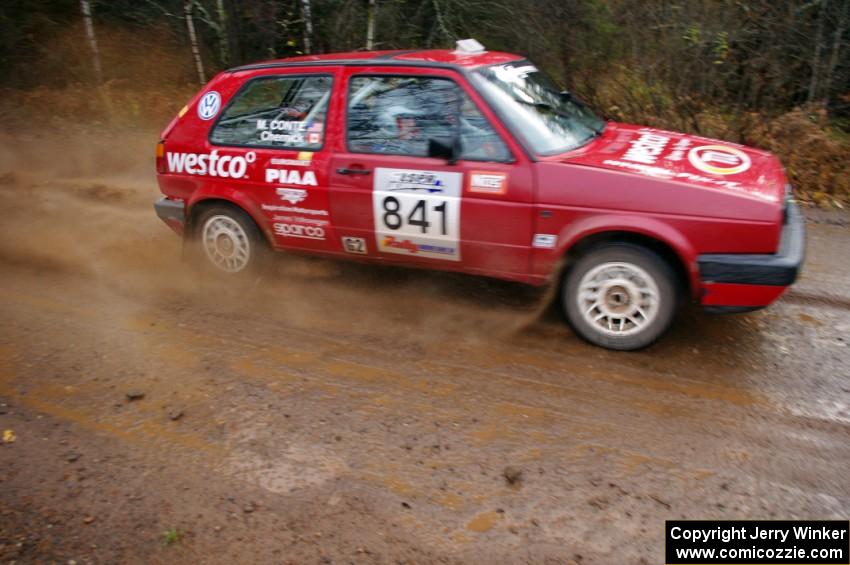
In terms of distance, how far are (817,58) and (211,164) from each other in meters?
7.44

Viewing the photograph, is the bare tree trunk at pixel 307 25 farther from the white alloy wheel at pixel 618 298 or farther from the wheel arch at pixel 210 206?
the white alloy wheel at pixel 618 298

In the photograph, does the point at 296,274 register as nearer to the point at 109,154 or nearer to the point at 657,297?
the point at 657,297

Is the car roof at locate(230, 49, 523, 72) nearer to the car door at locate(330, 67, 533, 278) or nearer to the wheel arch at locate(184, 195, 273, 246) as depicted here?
the car door at locate(330, 67, 533, 278)

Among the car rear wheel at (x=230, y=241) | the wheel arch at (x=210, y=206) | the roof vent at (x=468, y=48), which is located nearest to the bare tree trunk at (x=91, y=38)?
the wheel arch at (x=210, y=206)

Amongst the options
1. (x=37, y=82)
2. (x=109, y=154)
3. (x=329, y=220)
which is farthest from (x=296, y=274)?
(x=37, y=82)

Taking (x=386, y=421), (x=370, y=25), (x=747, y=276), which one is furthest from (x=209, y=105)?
(x=370, y=25)

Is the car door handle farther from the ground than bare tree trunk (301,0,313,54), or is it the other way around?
bare tree trunk (301,0,313,54)

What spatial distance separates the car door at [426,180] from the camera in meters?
4.27

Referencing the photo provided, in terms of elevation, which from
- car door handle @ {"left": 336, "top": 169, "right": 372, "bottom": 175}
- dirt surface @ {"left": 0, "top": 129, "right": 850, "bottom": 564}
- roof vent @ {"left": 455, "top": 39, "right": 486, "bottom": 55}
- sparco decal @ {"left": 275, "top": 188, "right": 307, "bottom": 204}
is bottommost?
dirt surface @ {"left": 0, "top": 129, "right": 850, "bottom": 564}

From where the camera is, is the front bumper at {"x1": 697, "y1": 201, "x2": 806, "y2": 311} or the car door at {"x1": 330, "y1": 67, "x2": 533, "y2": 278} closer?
the front bumper at {"x1": 697, "y1": 201, "x2": 806, "y2": 311}

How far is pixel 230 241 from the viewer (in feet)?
18.0

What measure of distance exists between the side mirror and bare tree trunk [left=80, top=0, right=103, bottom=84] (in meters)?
10.0

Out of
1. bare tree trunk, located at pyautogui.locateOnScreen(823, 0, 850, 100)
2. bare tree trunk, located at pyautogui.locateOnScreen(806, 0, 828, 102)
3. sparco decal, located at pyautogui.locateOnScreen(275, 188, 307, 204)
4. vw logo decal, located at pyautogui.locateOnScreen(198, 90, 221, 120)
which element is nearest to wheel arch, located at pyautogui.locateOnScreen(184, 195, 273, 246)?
sparco decal, located at pyautogui.locateOnScreen(275, 188, 307, 204)

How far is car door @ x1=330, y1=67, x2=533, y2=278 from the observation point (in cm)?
427
